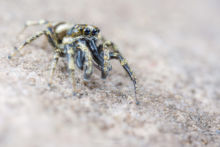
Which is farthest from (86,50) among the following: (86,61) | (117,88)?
(117,88)

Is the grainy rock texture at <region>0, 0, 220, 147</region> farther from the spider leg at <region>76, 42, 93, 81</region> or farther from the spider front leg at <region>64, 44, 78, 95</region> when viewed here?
the spider leg at <region>76, 42, 93, 81</region>

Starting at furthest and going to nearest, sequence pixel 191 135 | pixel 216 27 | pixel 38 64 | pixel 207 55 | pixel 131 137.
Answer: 1. pixel 216 27
2. pixel 207 55
3. pixel 38 64
4. pixel 191 135
5. pixel 131 137

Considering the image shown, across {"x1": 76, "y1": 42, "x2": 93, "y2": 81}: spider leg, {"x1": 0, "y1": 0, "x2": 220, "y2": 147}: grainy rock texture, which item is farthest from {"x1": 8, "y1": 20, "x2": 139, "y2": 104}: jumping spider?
{"x1": 0, "y1": 0, "x2": 220, "y2": 147}: grainy rock texture

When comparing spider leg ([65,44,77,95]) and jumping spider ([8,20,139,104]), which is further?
jumping spider ([8,20,139,104])

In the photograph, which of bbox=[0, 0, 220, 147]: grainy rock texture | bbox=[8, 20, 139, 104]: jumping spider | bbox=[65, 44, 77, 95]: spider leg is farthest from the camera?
bbox=[8, 20, 139, 104]: jumping spider

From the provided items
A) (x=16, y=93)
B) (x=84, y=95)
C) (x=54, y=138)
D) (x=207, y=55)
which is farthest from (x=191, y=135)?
(x=207, y=55)

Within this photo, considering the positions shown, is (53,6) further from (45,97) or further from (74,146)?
(74,146)

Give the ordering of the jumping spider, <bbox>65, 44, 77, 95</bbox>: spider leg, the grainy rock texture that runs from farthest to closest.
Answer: the jumping spider → <bbox>65, 44, 77, 95</bbox>: spider leg → the grainy rock texture

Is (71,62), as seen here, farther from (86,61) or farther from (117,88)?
(117,88)
